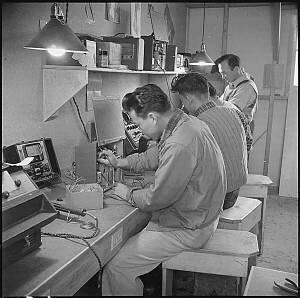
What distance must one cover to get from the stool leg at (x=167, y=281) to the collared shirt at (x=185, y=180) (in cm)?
22

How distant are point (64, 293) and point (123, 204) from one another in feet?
2.32

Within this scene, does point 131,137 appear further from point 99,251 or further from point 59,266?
point 59,266

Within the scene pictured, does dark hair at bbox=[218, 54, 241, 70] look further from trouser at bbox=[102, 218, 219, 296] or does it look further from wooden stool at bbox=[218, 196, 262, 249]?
trouser at bbox=[102, 218, 219, 296]

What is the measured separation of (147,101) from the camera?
192 centimetres

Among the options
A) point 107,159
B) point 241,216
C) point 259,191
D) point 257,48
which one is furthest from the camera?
point 257,48

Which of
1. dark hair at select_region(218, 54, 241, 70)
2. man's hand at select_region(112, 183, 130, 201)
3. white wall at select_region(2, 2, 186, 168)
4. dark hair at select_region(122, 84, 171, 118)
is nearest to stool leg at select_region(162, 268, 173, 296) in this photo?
man's hand at select_region(112, 183, 130, 201)

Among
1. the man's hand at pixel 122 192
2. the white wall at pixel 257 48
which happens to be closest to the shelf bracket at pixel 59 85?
the man's hand at pixel 122 192

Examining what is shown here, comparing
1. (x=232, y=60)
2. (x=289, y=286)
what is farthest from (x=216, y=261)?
(x=232, y=60)

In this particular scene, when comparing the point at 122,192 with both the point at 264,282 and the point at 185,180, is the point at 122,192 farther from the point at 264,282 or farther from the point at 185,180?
the point at 264,282

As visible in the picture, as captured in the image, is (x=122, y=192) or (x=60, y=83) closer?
(x=122, y=192)

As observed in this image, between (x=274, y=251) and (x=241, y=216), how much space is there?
103 centimetres

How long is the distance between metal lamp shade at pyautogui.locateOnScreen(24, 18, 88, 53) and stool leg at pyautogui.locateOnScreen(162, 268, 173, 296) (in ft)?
3.76

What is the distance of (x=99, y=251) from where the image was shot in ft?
5.45

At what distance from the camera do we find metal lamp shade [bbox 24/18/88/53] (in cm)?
182
